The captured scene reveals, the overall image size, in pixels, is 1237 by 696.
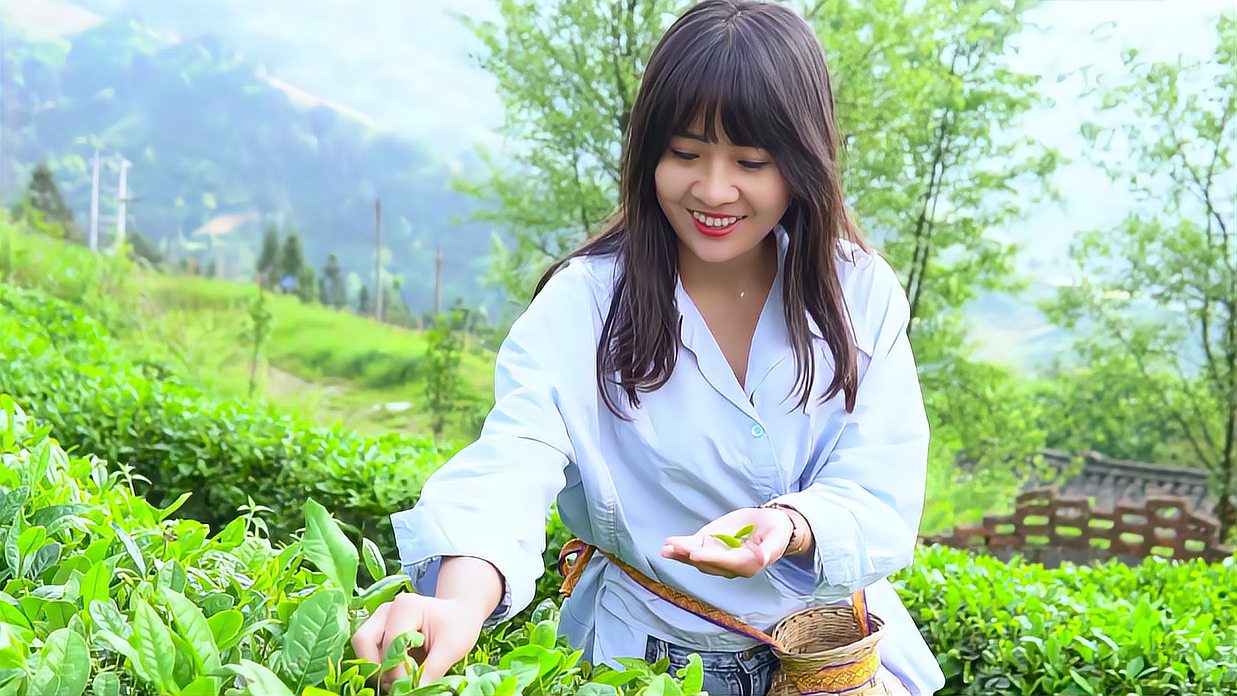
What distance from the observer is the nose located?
1273 millimetres

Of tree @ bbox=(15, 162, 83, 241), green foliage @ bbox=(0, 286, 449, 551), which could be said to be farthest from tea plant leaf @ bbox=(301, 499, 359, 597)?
tree @ bbox=(15, 162, 83, 241)

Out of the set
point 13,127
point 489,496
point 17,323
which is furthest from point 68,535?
point 13,127

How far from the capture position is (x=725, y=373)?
135 cm

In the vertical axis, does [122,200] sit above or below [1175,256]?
below

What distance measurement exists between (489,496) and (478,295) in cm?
739

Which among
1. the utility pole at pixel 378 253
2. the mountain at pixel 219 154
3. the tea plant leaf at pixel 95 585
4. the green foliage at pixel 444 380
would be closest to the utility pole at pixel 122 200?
the mountain at pixel 219 154

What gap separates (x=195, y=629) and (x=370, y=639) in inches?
5.0

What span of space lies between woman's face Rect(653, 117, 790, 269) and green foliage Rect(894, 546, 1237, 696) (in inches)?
43.2

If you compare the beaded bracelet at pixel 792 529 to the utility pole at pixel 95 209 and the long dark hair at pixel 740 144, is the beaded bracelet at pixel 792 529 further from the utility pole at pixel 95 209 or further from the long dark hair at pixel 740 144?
the utility pole at pixel 95 209

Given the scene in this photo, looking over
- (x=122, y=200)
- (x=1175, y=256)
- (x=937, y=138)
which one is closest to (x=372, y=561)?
(x=937, y=138)

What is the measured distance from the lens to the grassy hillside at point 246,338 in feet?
24.9

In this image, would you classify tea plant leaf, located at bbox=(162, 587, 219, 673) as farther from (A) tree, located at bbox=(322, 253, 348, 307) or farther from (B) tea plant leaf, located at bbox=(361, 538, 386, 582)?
(A) tree, located at bbox=(322, 253, 348, 307)

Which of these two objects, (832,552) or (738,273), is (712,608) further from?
(738,273)

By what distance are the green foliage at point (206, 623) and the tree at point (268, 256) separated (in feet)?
23.5
